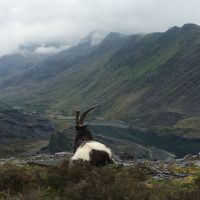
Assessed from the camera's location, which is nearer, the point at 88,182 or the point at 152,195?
the point at 152,195

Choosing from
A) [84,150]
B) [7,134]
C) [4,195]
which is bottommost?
[7,134]

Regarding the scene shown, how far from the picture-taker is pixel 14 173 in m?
16.2

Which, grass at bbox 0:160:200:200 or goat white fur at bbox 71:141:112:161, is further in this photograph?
goat white fur at bbox 71:141:112:161

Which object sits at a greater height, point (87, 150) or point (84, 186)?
point (87, 150)

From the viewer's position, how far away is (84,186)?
14.1 metres

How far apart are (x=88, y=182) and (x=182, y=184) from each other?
4718mm

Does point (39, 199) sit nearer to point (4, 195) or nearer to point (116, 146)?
point (4, 195)

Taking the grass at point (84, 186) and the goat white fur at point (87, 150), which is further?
the goat white fur at point (87, 150)

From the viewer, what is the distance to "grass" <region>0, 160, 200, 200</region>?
13.4 m

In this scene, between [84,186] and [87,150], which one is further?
[87,150]

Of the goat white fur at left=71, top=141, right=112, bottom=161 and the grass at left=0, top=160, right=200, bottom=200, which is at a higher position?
the goat white fur at left=71, top=141, right=112, bottom=161

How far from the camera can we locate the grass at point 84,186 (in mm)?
13383

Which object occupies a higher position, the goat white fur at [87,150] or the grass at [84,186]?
the goat white fur at [87,150]

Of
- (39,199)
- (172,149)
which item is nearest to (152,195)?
(39,199)
